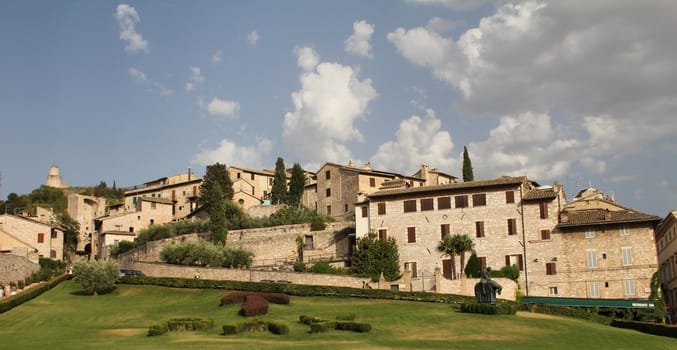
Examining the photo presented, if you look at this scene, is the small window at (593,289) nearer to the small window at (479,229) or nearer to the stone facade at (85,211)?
the small window at (479,229)

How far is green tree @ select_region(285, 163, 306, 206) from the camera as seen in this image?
92812 millimetres

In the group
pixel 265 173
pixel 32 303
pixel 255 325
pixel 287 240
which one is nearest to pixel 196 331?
pixel 255 325

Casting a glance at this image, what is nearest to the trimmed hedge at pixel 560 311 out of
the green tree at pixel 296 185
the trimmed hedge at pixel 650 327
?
the trimmed hedge at pixel 650 327

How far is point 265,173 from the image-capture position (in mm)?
108875

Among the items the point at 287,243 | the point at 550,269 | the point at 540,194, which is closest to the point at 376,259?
the point at 550,269

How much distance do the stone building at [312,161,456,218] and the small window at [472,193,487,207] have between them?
70.5ft

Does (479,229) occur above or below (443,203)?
below

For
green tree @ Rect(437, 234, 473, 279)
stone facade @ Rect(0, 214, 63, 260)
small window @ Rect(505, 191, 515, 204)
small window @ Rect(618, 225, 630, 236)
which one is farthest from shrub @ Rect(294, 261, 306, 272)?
stone facade @ Rect(0, 214, 63, 260)

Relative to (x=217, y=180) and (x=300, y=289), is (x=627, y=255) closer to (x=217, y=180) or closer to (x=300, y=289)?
(x=300, y=289)

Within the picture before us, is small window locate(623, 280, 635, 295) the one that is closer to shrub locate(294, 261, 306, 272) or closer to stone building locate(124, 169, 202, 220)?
shrub locate(294, 261, 306, 272)

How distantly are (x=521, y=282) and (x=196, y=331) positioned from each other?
1284 inches

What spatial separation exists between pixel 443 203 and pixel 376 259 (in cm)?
870

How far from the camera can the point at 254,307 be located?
143 feet

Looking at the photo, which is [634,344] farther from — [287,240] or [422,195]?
[287,240]
